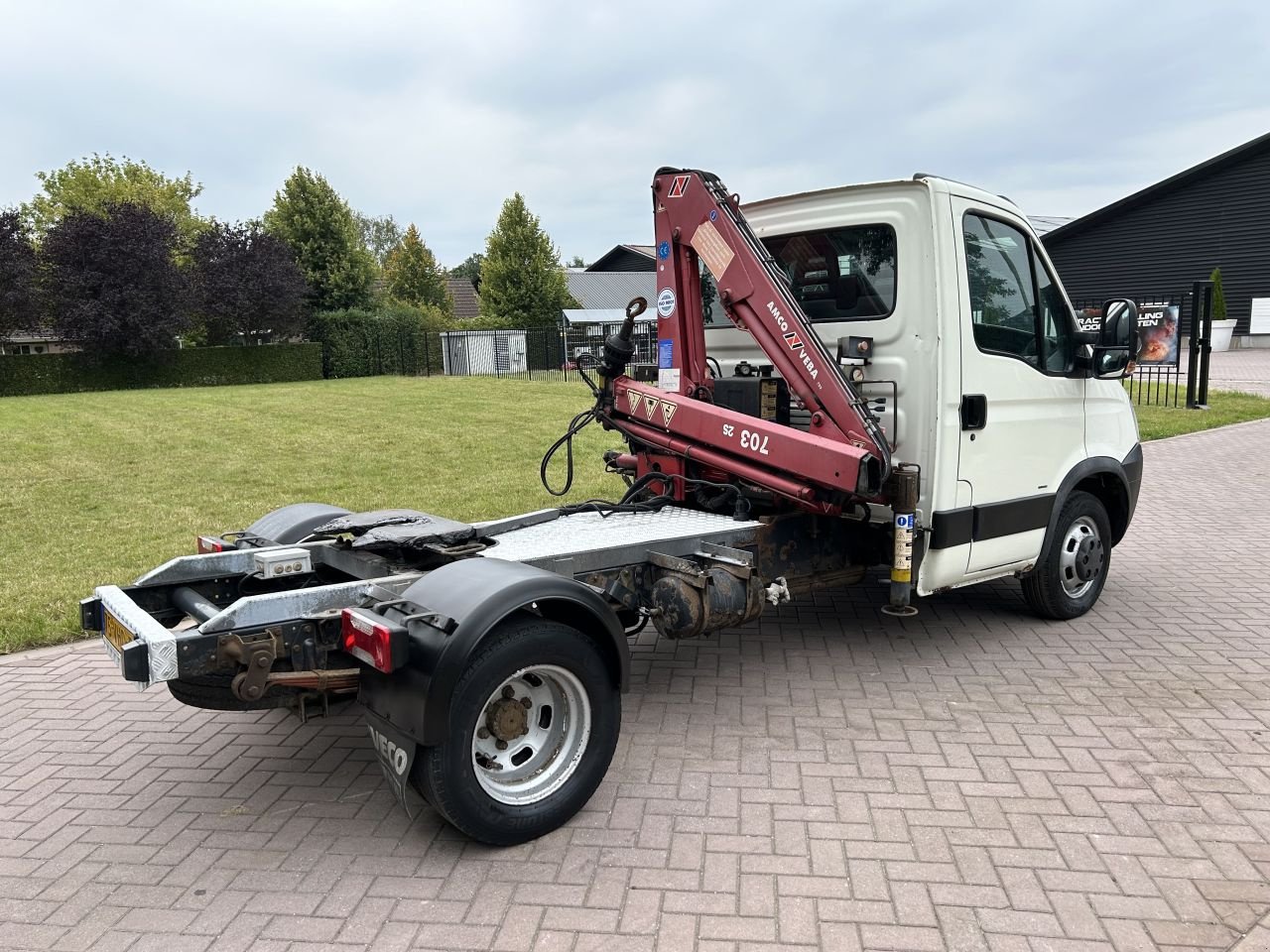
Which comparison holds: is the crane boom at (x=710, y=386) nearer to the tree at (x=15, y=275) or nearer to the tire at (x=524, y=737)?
the tire at (x=524, y=737)

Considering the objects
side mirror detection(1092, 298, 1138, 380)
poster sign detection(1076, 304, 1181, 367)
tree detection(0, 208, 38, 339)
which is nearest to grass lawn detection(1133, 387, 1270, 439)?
poster sign detection(1076, 304, 1181, 367)

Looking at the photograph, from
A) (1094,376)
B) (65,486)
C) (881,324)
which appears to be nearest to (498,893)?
(881,324)

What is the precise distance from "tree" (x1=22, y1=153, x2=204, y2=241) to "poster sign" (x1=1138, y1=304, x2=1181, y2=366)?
43.8 meters

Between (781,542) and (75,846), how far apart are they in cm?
331

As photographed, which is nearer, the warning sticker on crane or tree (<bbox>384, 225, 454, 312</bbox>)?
the warning sticker on crane

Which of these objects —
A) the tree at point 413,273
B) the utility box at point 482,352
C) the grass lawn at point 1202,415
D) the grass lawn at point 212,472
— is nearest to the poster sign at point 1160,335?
the grass lawn at point 1202,415

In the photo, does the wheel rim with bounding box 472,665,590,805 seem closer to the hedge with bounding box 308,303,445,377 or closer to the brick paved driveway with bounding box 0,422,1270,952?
the brick paved driveway with bounding box 0,422,1270,952

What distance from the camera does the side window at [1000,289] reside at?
4930 mm

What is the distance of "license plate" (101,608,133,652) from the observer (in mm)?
3235

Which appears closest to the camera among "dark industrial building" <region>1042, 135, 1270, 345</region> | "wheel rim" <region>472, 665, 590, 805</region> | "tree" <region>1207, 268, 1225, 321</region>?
"wheel rim" <region>472, 665, 590, 805</region>

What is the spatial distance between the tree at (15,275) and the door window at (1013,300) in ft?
105

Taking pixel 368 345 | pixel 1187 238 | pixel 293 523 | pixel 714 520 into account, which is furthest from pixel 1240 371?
pixel 368 345

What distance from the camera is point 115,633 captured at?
3.37 meters

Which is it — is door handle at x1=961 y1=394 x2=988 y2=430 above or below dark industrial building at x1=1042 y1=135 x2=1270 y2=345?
below
